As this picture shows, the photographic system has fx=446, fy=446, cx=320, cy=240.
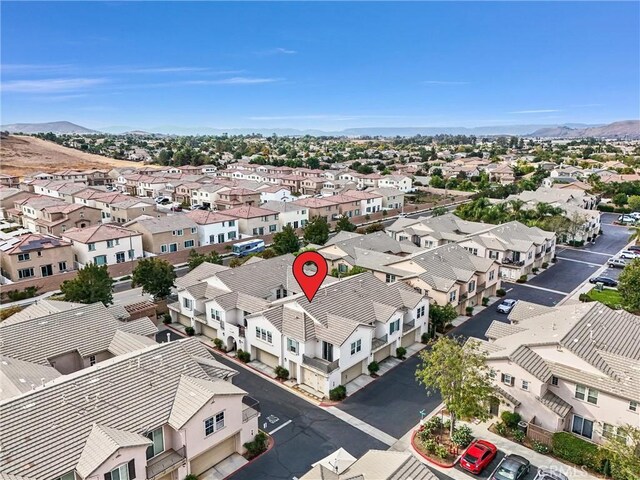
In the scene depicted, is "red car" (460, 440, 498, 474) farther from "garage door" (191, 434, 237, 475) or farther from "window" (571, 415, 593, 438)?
"garage door" (191, 434, 237, 475)

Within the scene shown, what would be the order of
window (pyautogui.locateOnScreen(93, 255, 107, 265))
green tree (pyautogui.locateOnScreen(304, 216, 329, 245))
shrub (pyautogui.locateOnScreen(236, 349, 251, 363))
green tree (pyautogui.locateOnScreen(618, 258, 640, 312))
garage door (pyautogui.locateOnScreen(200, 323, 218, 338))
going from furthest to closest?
green tree (pyautogui.locateOnScreen(304, 216, 329, 245)) → window (pyautogui.locateOnScreen(93, 255, 107, 265)) → green tree (pyautogui.locateOnScreen(618, 258, 640, 312)) → garage door (pyautogui.locateOnScreen(200, 323, 218, 338)) → shrub (pyautogui.locateOnScreen(236, 349, 251, 363))

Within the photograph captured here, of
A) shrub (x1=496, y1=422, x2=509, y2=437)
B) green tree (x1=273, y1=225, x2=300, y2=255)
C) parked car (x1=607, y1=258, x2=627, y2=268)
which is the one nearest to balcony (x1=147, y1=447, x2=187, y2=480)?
shrub (x1=496, y1=422, x2=509, y2=437)

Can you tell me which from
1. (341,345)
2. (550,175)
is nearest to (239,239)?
(341,345)

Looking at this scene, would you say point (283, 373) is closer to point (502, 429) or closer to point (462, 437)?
point (462, 437)

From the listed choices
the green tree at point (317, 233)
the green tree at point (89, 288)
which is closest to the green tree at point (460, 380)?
the green tree at point (89, 288)

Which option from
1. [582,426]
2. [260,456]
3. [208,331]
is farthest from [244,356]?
[582,426]

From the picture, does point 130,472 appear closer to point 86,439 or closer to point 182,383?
point 86,439
